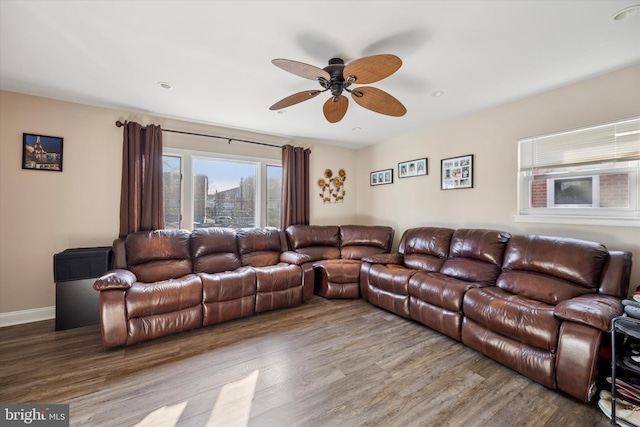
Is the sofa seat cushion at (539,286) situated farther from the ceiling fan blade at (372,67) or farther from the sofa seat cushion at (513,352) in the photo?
the ceiling fan blade at (372,67)

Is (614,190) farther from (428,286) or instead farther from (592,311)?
(428,286)

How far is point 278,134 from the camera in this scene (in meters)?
4.34

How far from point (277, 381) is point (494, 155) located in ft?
11.2

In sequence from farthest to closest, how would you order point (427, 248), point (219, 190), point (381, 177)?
point (381, 177), point (219, 190), point (427, 248)

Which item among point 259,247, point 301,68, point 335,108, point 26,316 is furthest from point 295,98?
point 26,316

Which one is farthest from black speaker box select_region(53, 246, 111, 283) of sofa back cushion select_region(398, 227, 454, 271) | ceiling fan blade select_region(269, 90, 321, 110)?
sofa back cushion select_region(398, 227, 454, 271)

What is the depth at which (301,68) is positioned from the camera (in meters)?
1.76

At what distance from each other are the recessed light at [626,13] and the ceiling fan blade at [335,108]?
70.0 inches

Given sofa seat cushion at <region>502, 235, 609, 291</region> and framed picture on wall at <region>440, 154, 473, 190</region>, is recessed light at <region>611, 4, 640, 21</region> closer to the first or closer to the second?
sofa seat cushion at <region>502, 235, 609, 291</region>

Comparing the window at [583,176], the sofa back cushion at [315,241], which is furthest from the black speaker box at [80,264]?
the window at [583,176]

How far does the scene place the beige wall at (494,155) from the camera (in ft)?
7.62

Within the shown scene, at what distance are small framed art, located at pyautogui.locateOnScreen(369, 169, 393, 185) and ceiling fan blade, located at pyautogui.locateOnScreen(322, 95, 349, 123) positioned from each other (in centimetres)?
237

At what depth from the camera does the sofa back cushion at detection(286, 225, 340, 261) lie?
164 inches

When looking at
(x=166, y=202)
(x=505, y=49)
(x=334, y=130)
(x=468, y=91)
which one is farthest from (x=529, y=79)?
(x=166, y=202)
